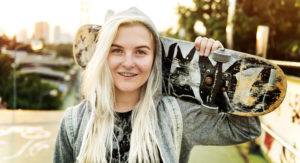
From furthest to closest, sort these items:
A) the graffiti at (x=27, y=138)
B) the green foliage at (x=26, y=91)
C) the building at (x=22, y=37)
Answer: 1. the green foliage at (x=26, y=91)
2. the building at (x=22, y=37)
3. the graffiti at (x=27, y=138)

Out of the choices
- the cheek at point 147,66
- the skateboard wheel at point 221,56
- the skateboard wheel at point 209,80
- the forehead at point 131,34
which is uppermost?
the forehead at point 131,34

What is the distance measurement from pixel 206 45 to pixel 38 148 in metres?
3.98

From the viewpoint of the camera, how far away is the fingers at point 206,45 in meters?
1.27

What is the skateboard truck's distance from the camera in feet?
A: 3.84

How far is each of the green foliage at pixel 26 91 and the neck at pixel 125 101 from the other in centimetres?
3406

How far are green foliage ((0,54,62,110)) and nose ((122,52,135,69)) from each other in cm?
3425

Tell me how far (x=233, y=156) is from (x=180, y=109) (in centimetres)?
303

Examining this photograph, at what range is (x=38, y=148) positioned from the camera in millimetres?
4227

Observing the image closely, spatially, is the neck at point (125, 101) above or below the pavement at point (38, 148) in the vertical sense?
above

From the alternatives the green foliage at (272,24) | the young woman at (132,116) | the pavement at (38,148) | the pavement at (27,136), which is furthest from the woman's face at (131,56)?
the green foliage at (272,24)

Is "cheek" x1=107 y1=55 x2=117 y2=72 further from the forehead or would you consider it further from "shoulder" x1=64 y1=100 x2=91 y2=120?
"shoulder" x1=64 y1=100 x2=91 y2=120

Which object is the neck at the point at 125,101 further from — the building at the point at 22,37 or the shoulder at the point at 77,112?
the building at the point at 22,37

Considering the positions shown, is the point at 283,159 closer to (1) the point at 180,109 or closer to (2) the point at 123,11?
(1) the point at 180,109

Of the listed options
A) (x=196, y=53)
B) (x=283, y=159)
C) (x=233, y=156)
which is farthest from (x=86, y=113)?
(x=233, y=156)
